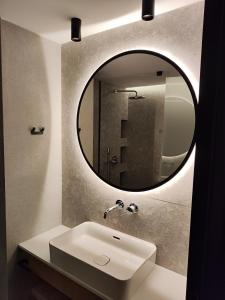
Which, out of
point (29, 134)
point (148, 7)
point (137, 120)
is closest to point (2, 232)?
point (29, 134)

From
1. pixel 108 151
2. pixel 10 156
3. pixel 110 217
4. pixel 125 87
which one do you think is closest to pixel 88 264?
pixel 110 217

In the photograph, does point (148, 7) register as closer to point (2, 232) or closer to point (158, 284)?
point (158, 284)

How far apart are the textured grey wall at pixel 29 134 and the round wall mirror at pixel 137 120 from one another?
0.30 meters

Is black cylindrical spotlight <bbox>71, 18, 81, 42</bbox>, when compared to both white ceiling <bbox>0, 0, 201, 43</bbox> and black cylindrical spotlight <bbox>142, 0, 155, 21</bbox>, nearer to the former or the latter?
white ceiling <bbox>0, 0, 201, 43</bbox>

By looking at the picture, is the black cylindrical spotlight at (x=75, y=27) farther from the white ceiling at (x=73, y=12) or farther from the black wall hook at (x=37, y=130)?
the black wall hook at (x=37, y=130)

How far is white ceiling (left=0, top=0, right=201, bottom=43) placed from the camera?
3.92 feet

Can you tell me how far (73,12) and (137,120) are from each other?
2.52 ft

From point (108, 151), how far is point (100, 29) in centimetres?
88

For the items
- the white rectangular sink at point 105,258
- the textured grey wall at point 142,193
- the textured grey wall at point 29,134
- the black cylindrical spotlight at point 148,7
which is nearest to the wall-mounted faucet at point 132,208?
the textured grey wall at point 142,193

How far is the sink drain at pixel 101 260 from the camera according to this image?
1.36 meters

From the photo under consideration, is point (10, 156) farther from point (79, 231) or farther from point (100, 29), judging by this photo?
point (100, 29)

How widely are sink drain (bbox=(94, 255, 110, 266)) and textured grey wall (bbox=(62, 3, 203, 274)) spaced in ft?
0.77

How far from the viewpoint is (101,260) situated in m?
1.40

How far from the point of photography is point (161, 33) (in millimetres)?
1308
